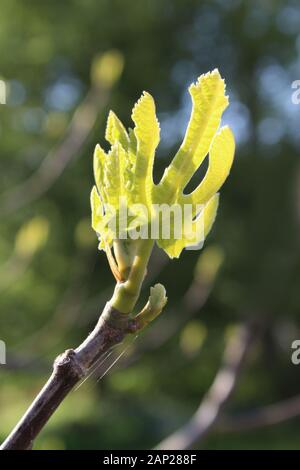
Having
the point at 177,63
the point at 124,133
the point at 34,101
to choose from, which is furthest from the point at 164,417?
the point at 124,133

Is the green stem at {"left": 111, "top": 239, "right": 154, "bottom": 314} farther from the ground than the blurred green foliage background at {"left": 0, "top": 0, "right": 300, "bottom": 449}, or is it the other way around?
the blurred green foliage background at {"left": 0, "top": 0, "right": 300, "bottom": 449}

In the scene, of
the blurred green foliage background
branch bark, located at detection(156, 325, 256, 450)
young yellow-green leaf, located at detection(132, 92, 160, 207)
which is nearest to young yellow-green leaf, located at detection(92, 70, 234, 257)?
young yellow-green leaf, located at detection(132, 92, 160, 207)

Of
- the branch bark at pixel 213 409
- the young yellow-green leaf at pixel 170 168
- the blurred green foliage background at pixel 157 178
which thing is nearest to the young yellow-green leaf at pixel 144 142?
the young yellow-green leaf at pixel 170 168

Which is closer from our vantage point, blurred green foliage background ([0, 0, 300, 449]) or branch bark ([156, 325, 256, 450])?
branch bark ([156, 325, 256, 450])

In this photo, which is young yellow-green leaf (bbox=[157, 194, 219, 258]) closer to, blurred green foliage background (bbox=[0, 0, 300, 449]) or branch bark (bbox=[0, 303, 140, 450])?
branch bark (bbox=[0, 303, 140, 450])

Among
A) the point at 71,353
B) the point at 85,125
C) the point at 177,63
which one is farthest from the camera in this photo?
the point at 177,63

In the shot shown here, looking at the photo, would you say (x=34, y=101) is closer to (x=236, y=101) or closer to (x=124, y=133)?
(x=236, y=101)

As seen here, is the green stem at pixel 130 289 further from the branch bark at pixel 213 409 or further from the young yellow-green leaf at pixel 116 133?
the branch bark at pixel 213 409

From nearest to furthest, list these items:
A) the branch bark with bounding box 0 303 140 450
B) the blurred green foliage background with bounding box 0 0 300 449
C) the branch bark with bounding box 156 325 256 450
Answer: the branch bark with bounding box 0 303 140 450 → the branch bark with bounding box 156 325 256 450 → the blurred green foliage background with bounding box 0 0 300 449
